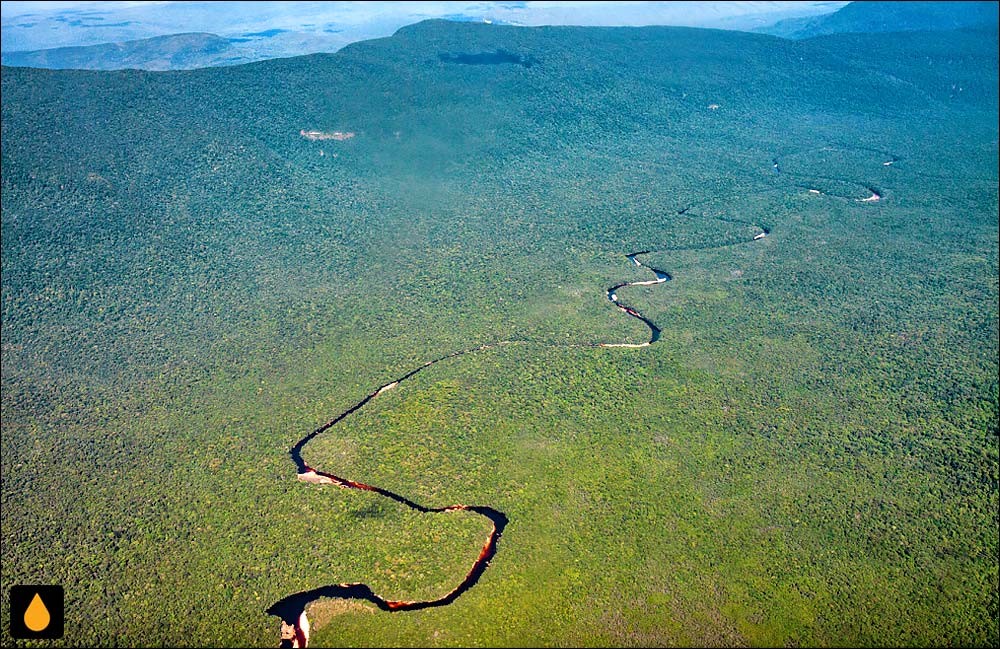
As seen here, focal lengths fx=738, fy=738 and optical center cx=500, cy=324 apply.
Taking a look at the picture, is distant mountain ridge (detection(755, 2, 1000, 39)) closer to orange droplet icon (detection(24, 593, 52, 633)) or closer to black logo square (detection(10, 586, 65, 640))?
black logo square (detection(10, 586, 65, 640))

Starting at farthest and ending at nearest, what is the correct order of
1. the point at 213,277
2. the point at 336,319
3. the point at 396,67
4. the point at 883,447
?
1. the point at 396,67
2. the point at 213,277
3. the point at 336,319
4. the point at 883,447

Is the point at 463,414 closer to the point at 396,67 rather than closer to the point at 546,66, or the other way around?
the point at 396,67

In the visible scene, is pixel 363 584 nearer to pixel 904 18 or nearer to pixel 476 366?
pixel 476 366

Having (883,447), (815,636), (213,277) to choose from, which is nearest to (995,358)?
(883,447)

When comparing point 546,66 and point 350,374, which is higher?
point 546,66

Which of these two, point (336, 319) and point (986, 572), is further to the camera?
point (336, 319)

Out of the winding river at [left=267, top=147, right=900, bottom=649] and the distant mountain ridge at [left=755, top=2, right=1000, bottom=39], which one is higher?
the distant mountain ridge at [left=755, top=2, right=1000, bottom=39]

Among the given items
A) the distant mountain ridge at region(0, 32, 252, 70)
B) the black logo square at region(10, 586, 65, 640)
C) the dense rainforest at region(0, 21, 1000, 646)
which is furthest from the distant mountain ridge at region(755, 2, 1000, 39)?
the black logo square at region(10, 586, 65, 640)
